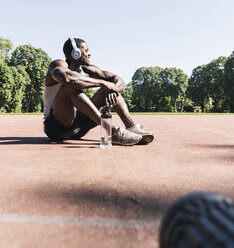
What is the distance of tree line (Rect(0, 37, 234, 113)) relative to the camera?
104ft

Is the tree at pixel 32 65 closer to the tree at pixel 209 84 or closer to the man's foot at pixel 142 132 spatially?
the tree at pixel 209 84

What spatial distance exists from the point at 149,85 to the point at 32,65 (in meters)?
29.0

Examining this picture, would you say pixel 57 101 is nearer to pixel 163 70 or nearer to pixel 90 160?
pixel 90 160

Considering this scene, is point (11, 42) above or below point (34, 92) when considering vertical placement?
above

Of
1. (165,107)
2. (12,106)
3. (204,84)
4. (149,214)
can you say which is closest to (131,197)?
(149,214)

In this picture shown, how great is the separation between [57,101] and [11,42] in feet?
131

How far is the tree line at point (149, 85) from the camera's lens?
31.8 meters

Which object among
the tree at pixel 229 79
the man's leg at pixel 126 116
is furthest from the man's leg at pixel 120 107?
the tree at pixel 229 79

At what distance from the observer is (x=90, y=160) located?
2.39 meters

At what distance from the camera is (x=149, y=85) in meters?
56.1

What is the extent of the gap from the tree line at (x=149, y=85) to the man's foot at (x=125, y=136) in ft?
99.1

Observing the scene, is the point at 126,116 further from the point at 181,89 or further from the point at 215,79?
the point at 181,89

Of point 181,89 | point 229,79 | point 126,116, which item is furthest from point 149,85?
point 126,116

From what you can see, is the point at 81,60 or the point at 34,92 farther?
the point at 34,92
